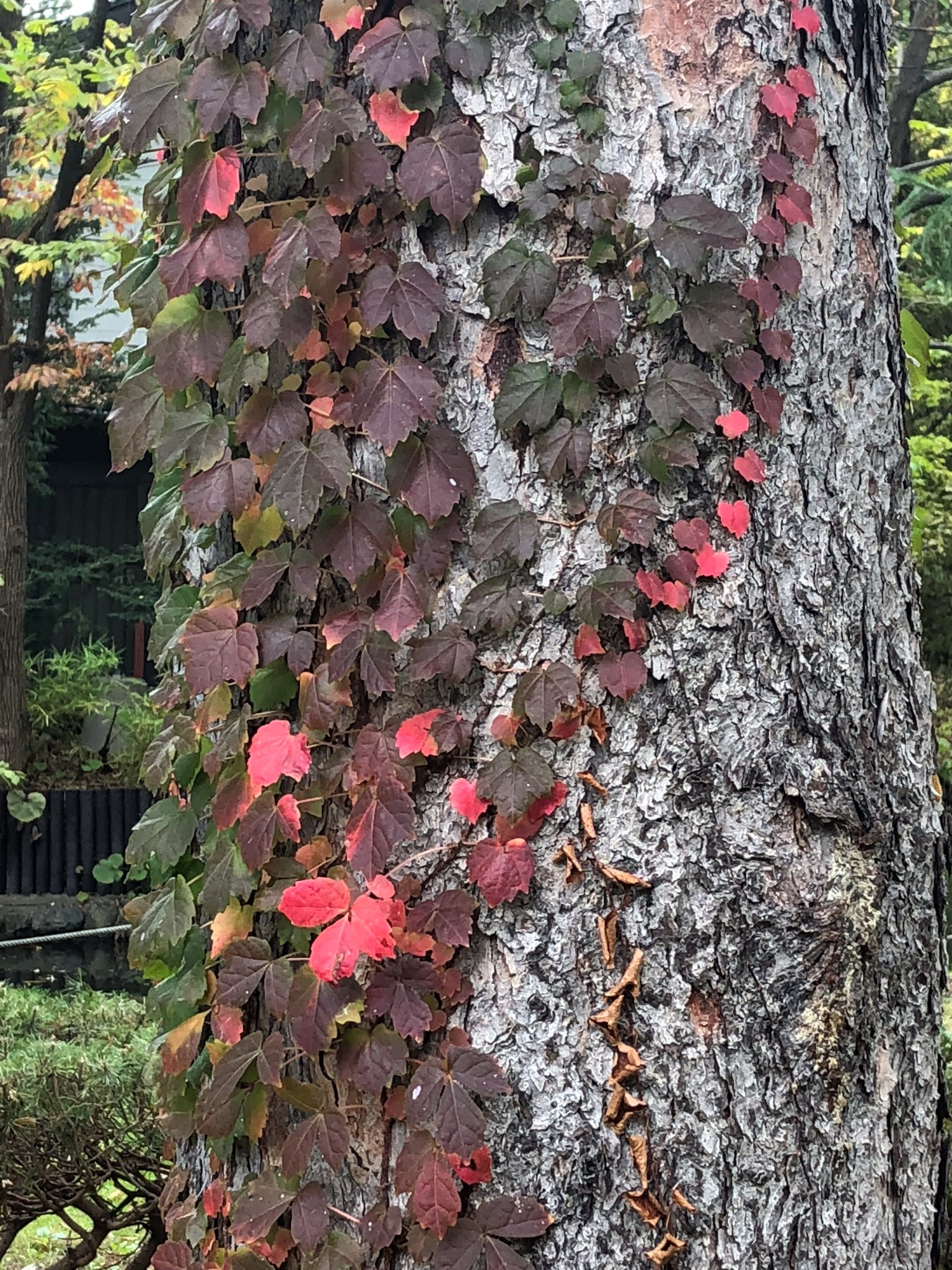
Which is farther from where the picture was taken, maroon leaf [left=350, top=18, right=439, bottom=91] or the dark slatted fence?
the dark slatted fence

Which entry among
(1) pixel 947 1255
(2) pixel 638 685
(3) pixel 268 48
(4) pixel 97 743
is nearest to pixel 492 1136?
(2) pixel 638 685

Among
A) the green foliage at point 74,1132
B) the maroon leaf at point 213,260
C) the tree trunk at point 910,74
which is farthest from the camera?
the tree trunk at point 910,74

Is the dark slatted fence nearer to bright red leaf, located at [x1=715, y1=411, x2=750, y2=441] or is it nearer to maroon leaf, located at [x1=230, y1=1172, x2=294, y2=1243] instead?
maroon leaf, located at [x1=230, y1=1172, x2=294, y2=1243]

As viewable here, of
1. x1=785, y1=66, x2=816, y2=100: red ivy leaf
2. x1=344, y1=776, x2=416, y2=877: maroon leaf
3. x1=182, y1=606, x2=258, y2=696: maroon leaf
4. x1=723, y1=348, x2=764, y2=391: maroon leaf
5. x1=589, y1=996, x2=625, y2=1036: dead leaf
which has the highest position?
x1=785, y1=66, x2=816, y2=100: red ivy leaf

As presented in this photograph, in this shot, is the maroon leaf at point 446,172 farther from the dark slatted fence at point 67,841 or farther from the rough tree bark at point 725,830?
the dark slatted fence at point 67,841

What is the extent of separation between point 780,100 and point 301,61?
0.53 meters

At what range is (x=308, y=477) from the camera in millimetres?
1285

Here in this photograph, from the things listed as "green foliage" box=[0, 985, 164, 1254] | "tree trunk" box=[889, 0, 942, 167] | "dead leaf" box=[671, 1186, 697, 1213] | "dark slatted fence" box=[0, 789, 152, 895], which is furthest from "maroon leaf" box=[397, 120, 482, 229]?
"tree trunk" box=[889, 0, 942, 167]

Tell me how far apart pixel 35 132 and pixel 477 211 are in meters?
6.95

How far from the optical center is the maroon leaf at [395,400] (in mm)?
1251

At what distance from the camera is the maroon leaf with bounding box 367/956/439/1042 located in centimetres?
124

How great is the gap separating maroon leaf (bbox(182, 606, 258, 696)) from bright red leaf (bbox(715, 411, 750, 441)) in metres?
0.57

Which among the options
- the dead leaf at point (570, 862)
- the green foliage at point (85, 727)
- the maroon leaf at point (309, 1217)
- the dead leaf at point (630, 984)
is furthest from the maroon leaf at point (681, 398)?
the green foliage at point (85, 727)

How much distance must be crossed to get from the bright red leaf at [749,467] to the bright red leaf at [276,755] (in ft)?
1.85
